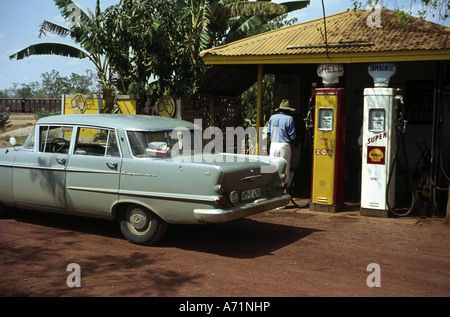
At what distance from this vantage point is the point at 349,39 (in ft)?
33.2

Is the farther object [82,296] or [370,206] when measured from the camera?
[370,206]

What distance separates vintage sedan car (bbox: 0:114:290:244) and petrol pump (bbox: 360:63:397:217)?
249 cm

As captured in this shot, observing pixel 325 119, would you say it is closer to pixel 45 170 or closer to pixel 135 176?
pixel 135 176

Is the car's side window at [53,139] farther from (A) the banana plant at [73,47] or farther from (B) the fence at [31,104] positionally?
(B) the fence at [31,104]

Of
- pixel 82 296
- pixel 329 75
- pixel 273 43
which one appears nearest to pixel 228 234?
pixel 82 296

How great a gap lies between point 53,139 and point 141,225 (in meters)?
2.11

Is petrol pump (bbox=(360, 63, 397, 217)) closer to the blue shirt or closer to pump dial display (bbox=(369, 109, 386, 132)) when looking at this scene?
pump dial display (bbox=(369, 109, 386, 132))

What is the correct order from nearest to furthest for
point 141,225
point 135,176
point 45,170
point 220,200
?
point 220,200 → point 135,176 → point 141,225 → point 45,170

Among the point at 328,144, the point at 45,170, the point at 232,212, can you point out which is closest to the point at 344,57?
the point at 328,144

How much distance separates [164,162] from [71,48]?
1219 centimetres

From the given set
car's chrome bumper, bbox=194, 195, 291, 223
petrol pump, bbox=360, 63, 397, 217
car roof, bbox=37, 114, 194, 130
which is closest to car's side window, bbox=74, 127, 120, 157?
car roof, bbox=37, 114, 194, 130

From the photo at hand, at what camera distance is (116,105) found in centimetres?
1383

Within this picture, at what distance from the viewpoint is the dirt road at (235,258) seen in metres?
5.31
